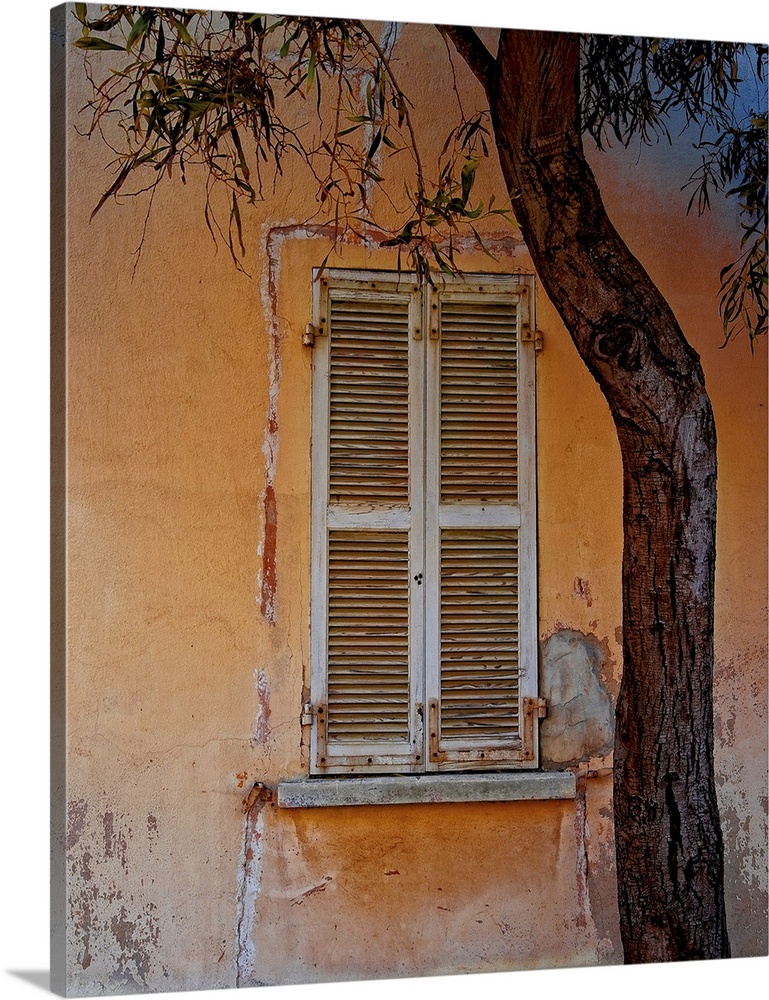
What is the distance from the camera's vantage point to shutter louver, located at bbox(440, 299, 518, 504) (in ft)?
13.7

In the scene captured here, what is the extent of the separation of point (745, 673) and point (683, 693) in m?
0.51

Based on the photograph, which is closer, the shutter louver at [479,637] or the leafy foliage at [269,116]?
the leafy foliage at [269,116]

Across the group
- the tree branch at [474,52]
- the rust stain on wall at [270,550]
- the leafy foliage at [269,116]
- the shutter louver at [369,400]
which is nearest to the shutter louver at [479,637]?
the shutter louver at [369,400]

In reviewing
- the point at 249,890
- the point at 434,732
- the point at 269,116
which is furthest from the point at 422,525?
the point at 269,116

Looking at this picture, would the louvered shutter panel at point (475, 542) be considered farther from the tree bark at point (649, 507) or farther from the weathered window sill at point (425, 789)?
the tree bark at point (649, 507)

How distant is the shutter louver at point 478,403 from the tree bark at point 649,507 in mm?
340

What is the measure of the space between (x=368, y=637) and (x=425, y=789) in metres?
0.43

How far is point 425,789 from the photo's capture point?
4062mm

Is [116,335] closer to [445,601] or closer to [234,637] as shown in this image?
[234,637]

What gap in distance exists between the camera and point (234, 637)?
4.01 metres

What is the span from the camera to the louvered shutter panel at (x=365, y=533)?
13.4 ft

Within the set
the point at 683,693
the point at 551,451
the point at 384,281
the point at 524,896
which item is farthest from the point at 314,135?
the point at 524,896

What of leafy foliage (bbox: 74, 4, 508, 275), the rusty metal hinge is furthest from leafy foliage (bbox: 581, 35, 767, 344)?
the rusty metal hinge

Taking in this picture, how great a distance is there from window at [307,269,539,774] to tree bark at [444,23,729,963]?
0.35m
